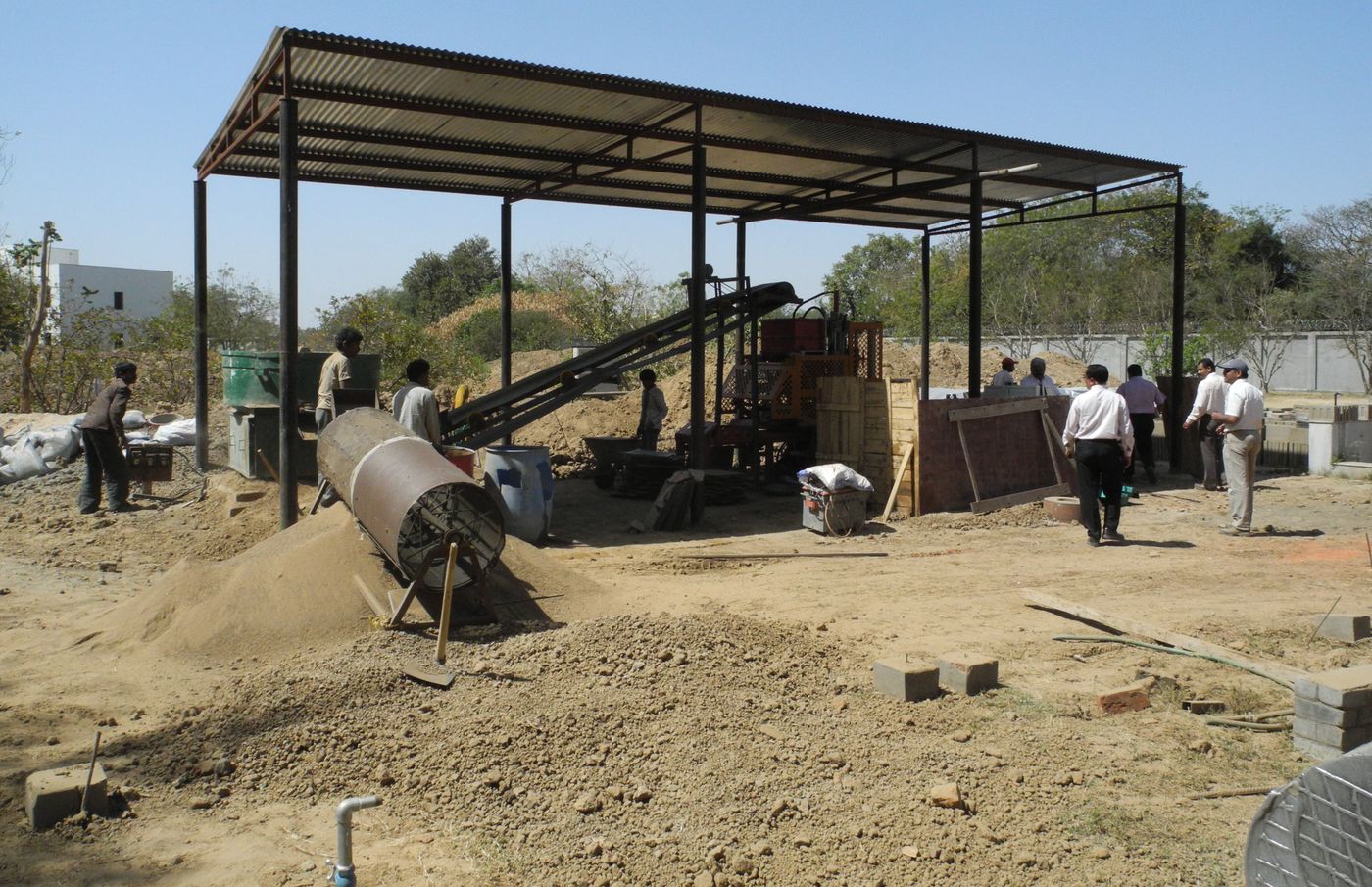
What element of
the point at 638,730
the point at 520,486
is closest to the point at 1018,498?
the point at 520,486

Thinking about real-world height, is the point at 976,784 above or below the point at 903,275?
below

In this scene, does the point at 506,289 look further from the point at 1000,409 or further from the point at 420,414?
the point at 1000,409

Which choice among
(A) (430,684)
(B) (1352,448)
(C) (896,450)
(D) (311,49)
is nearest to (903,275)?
(B) (1352,448)

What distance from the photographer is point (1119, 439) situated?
1065cm

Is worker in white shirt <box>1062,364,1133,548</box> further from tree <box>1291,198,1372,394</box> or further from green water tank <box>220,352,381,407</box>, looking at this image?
tree <box>1291,198,1372,394</box>

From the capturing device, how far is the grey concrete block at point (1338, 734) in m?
5.03

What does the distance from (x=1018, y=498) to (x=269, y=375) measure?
9265 mm

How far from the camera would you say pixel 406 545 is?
7.05 meters

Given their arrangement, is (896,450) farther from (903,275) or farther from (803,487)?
(903,275)

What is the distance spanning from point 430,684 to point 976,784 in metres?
2.93

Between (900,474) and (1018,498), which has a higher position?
(900,474)

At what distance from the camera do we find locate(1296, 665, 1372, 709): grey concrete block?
5.00 m

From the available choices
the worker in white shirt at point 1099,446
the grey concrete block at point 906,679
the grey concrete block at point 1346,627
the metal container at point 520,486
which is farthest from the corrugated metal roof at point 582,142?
the grey concrete block at point 1346,627

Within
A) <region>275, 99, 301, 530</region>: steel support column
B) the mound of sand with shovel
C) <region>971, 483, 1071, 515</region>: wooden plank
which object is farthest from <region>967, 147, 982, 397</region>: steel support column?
<region>275, 99, 301, 530</region>: steel support column
